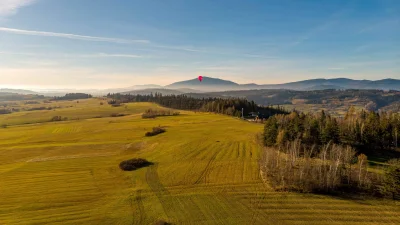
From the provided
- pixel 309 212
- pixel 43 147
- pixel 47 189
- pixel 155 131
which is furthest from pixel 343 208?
pixel 43 147

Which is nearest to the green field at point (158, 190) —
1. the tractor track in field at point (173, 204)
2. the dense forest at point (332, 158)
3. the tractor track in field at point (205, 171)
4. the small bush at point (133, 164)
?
the tractor track in field at point (205, 171)

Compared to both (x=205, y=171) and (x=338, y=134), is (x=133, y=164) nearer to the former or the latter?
(x=205, y=171)

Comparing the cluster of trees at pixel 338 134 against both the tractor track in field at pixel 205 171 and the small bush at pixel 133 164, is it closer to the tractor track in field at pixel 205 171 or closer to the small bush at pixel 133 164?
the tractor track in field at pixel 205 171

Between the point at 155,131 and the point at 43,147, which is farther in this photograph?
the point at 155,131

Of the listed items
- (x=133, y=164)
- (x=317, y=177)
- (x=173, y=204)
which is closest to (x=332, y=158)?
(x=317, y=177)

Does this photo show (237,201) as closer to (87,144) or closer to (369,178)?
(369,178)

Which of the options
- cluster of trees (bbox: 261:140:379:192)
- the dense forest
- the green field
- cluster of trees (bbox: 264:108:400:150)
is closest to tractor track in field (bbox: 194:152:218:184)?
the green field
